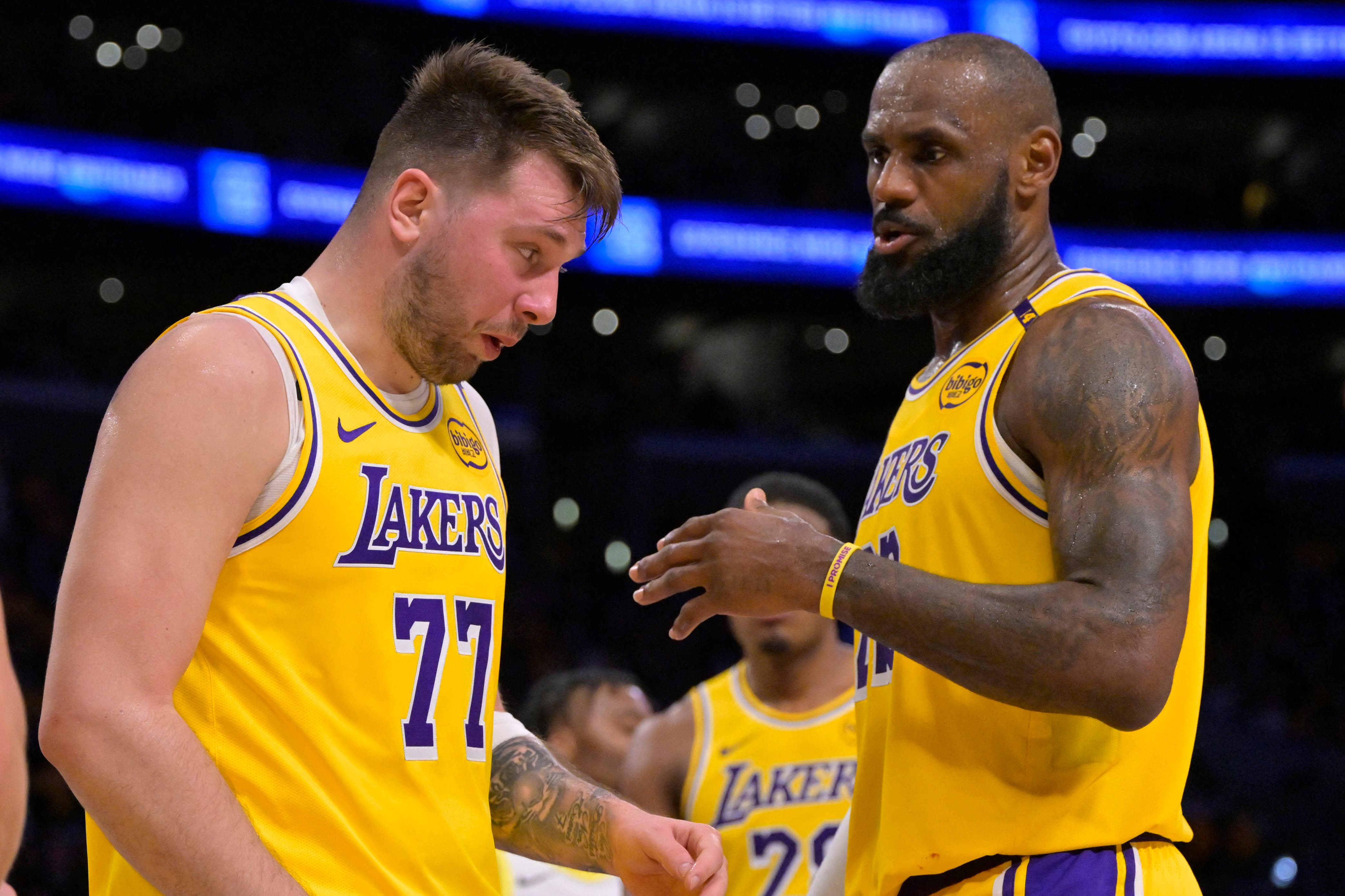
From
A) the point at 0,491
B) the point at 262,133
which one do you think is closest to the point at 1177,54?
the point at 262,133

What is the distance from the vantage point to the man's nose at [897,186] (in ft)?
10.9

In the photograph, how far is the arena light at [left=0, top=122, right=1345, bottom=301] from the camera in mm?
15203

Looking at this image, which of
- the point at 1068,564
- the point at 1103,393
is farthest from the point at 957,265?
the point at 1068,564

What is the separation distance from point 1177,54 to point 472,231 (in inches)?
763

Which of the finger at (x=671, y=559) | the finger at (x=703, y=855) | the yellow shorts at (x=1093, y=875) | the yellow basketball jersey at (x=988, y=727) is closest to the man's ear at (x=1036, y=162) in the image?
the yellow basketball jersey at (x=988, y=727)

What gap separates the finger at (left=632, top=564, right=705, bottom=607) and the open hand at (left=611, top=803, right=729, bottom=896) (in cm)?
45

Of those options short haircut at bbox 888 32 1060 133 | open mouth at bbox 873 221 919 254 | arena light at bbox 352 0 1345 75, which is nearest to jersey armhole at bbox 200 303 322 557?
open mouth at bbox 873 221 919 254

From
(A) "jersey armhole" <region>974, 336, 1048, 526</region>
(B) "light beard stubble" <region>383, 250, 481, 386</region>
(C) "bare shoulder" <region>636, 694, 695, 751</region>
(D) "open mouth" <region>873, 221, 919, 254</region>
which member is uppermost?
(D) "open mouth" <region>873, 221, 919, 254</region>

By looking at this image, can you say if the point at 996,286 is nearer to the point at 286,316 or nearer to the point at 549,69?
the point at 286,316

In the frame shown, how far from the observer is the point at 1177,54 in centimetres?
1962

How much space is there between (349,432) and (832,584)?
0.99 metres

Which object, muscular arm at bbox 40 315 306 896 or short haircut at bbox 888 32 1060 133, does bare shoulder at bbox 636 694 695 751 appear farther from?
muscular arm at bbox 40 315 306 896

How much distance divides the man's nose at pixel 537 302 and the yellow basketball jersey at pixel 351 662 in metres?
0.33

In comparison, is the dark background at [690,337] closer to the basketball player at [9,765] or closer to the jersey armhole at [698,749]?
the jersey armhole at [698,749]
